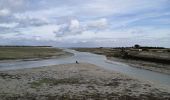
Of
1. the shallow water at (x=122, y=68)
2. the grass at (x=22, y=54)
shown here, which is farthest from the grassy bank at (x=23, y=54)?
the shallow water at (x=122, y=68)

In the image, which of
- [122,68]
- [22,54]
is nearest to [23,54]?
[22,54]

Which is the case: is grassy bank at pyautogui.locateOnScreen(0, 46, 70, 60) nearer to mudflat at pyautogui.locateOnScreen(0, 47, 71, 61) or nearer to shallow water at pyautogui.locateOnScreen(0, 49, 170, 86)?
mudflat at pyautogui.locateOnScreen(0, 47, 71, 61)

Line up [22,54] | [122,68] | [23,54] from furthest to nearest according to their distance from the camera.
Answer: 1. [23,54]
2. [22,54]
3. [122,68]

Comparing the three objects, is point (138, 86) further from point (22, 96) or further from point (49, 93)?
point (22, 96)

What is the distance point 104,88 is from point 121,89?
1156 millimetres

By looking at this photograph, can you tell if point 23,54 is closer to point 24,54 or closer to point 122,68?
point 24,54

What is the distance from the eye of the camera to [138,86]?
18641mm

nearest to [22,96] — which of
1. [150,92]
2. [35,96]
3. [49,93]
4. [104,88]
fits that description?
[35,96]

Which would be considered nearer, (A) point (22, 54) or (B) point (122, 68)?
(B) point (122, 68)

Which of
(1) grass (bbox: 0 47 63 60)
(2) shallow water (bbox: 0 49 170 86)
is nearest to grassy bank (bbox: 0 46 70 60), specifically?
(1) grass (bbox: 0 47 63 60)

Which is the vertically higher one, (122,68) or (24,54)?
(24,54)

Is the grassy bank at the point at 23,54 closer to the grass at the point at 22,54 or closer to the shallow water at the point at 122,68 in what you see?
the grass at the point at 22,54

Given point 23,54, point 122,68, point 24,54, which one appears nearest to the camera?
point 122,68

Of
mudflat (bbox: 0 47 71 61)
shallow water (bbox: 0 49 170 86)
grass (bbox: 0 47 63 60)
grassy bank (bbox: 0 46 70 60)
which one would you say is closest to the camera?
shallow water (bbox: 0 49 170 86)
